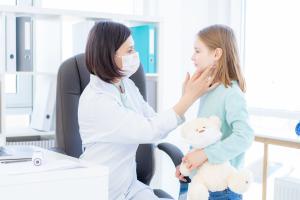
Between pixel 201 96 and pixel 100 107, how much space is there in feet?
1.18

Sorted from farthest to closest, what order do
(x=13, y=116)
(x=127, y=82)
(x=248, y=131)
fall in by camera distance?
(x=13, y=116)
(x=127, y=82)
(x=248, y=131)

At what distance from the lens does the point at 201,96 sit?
1.59 m

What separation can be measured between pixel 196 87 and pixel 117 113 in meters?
0.28

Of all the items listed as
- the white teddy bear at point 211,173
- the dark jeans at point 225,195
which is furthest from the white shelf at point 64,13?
the dark jeans at point 225,195

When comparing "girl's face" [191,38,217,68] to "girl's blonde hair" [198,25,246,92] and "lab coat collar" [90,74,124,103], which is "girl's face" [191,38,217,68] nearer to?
"girl's blonde hair" [198,25,246,92]

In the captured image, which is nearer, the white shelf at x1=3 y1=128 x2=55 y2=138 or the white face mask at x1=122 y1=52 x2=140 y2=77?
the white face mask at x1=122 y1=52 x2=140 y2=77

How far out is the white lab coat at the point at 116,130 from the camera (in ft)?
5.01

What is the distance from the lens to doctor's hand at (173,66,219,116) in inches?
60.2


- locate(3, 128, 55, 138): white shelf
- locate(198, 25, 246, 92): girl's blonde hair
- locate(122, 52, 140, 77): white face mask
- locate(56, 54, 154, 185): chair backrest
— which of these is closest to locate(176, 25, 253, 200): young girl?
locate(198, 25, 246, 92): girl's blonde hair

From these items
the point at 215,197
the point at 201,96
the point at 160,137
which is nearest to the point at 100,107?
A: the point at 160,137

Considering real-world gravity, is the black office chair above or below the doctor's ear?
below

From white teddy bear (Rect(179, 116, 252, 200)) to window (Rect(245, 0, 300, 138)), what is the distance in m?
1.18

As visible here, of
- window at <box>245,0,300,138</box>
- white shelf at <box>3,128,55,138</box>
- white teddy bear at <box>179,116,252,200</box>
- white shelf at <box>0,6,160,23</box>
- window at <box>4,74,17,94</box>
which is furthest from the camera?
window at <box>4,74,17,94</box>

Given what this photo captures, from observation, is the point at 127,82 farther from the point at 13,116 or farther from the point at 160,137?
the point at 13,116
